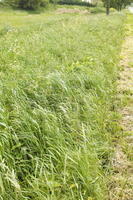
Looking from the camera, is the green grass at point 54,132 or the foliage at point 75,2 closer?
the green grass at point 54,132

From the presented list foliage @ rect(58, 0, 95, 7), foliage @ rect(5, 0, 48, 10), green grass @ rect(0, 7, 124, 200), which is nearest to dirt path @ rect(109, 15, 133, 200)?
green grass @ rect(0, 7, 124, 200)

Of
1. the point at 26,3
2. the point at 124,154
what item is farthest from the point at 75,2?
the point at 124,154

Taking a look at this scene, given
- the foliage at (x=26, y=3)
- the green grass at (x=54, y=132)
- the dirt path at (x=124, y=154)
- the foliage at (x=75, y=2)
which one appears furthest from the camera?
the foliage at (x=75, y=2)

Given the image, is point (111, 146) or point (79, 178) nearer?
point (79, 178)

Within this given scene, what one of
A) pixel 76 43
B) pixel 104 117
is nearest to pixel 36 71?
pixel 104 117

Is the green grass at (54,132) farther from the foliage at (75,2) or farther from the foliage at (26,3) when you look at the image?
the foliage at (75,2)

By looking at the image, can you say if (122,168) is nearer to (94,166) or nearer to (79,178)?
(94,166)

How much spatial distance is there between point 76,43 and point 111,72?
1424 millimetres

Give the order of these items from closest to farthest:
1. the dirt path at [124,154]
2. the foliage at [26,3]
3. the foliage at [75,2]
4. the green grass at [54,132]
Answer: the green grass at [54,132] < the dirt path at [124,154] < the foliage at [26,3] < the foliage at [75,2]

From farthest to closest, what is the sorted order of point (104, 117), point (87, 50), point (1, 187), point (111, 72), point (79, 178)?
point (87, 50)
point (111, 72)
point (104, 117)
point (79, 178)
point (1, 187)

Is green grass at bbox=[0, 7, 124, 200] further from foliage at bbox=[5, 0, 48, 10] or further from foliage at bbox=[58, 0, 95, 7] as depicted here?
foliage at bbox=[58, 0, 95, 7]

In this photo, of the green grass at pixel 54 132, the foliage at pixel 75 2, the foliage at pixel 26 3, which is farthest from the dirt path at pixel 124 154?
the foliage at pixel 75 2

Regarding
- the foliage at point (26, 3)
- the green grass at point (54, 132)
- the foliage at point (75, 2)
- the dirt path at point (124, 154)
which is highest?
the foliage at point (75, 2)

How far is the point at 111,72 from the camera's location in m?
4.12
